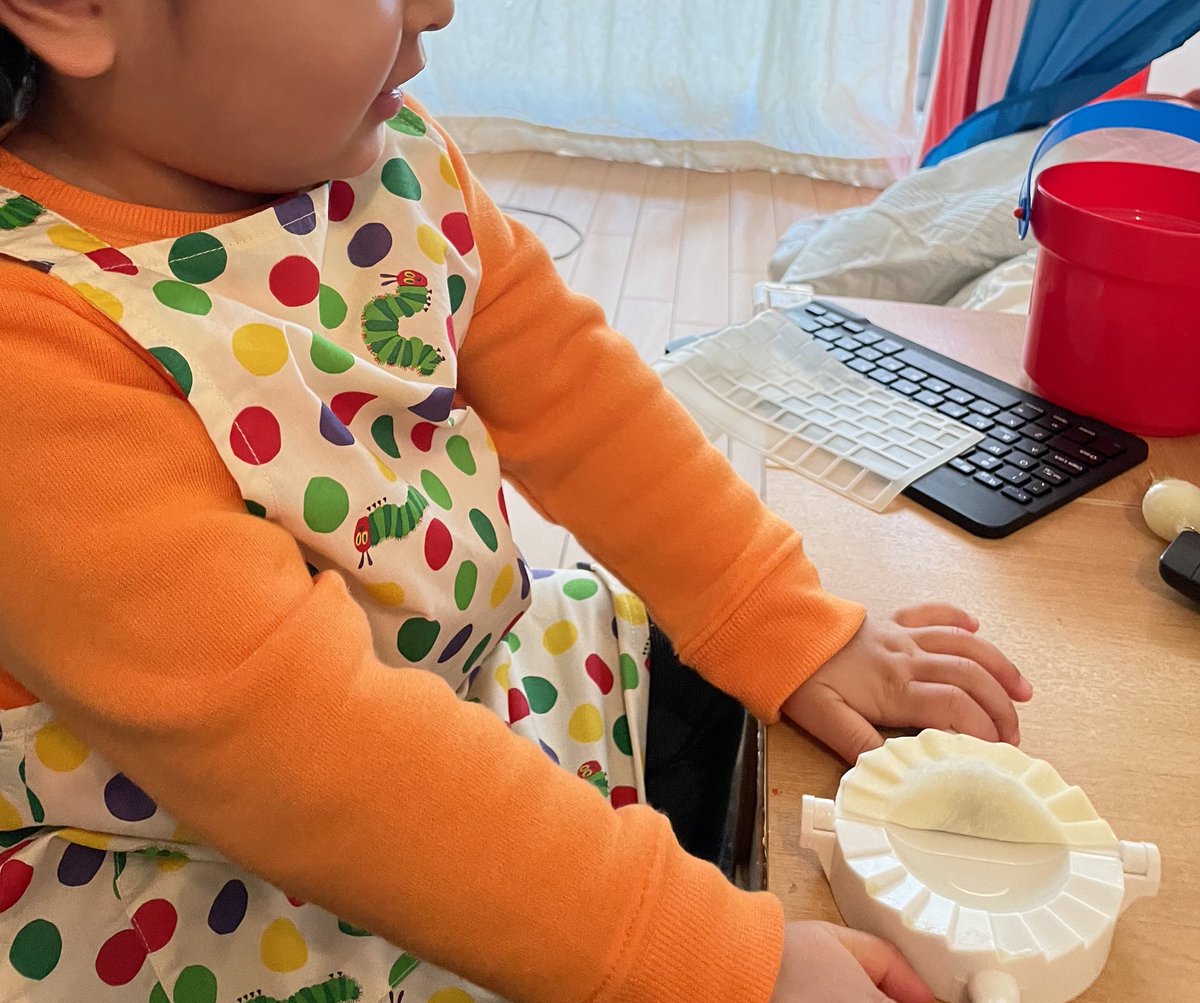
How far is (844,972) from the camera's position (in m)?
0.41

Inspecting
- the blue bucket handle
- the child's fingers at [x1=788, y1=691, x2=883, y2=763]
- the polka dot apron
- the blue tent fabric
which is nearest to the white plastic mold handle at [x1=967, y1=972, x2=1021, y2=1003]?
the child's fingers at [x1=788, y1=691, x2=883, y2=763]

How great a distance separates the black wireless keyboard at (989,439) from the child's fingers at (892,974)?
12.2 inches

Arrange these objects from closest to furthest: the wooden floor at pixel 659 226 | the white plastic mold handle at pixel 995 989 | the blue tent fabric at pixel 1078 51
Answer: the white plastic mold handle at pixel 995 989, the blue tent fabric at pixel 1078 51, the wooden floor at pixel 659 226

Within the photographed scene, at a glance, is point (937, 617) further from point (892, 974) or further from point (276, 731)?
point (276, 731)

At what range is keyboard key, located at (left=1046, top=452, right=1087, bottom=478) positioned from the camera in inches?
28.0

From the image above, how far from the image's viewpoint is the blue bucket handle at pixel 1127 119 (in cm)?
82

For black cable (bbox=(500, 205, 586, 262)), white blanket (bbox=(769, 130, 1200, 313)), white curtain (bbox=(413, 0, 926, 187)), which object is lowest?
black cable (bbox=(500, 205, 586, 262))

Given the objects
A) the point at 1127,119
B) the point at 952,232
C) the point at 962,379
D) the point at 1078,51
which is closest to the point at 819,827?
the point at 962,379

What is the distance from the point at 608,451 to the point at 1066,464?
299 mm

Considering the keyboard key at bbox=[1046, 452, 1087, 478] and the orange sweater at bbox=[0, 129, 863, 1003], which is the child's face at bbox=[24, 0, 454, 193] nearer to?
the orange sweater at bbox=[0, 129, 863, 1003]

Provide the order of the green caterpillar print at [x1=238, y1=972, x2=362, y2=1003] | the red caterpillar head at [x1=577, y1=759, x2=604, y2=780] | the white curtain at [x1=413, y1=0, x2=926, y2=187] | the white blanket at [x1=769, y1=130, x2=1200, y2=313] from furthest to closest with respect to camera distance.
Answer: the white curtain at [x1=413, y1=0, x2=926, y2=187], the white blanket at [x1=769, y1=130, x2=1200, y2=313], the red caterpillar head at [x1=577, y1=759, x2=604, y2=780], the green caterpillar print at [x1=238, y1=972, x2=362, y2=1003]

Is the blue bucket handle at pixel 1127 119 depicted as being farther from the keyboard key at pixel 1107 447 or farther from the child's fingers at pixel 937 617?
the child's fingers at pixel 937 617

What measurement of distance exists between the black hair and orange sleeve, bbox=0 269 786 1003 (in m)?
0.09

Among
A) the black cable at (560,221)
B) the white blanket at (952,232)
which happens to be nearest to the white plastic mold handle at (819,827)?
the white blanket at (952,232)
